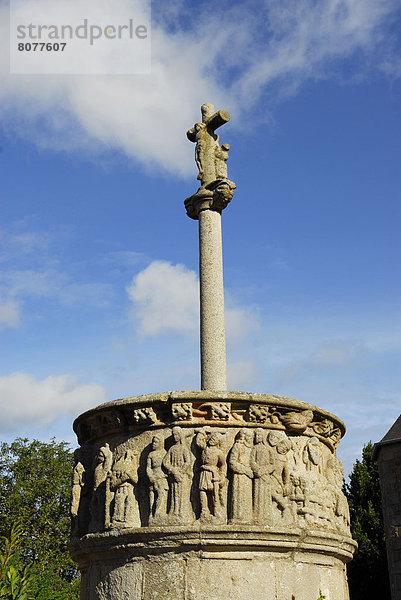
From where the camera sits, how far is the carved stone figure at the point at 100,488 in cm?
644

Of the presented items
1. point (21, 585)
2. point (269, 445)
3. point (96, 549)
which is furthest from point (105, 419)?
point (21, 585)

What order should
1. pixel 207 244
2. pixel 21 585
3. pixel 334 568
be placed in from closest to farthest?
pixel 21 585 < pixel 334 568 < pixel 207 244

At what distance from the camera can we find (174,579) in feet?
19.2

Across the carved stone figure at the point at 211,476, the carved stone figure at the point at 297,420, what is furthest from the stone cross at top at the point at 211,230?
the carved stone figure at the point at 211,476

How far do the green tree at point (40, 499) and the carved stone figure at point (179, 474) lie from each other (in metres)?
19.6

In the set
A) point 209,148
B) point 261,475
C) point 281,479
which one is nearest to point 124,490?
point 261,475

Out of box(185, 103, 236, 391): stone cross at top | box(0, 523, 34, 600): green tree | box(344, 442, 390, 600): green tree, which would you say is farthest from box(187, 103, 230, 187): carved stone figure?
box(344, 442, 390, 600): green tree

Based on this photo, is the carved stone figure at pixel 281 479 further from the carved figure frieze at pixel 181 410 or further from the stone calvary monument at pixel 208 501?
the carved figure frieze at pixel 181 410

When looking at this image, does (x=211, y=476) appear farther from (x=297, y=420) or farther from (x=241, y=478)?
(x=297, y=420)

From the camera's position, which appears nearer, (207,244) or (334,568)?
(334,568)

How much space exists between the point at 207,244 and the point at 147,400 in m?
3.08

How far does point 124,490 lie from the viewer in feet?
20.7

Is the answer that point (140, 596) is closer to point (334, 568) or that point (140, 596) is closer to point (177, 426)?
point (177, 426)

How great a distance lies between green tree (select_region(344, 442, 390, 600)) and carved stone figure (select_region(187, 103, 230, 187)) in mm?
15852
